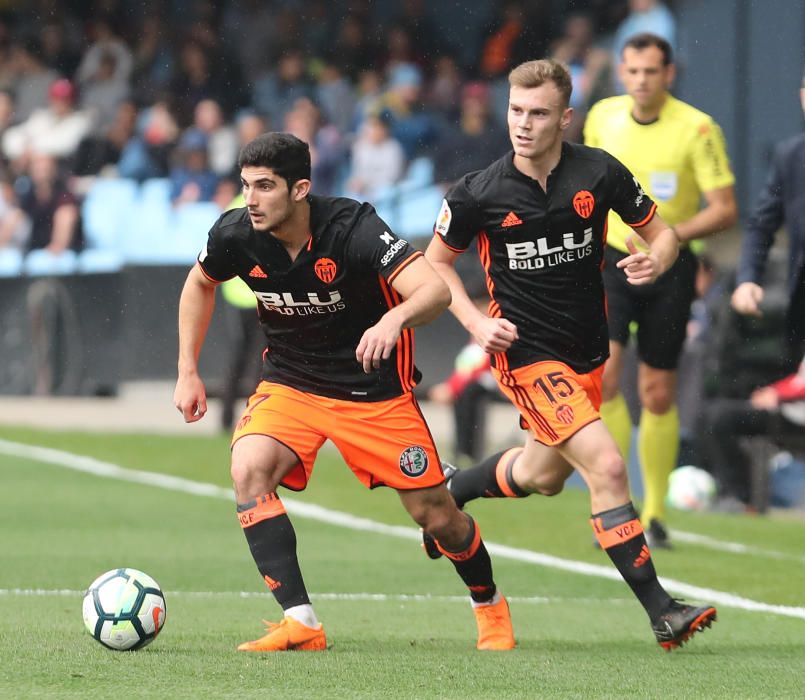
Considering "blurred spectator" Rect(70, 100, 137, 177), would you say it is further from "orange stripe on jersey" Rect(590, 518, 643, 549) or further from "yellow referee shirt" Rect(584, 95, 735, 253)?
"orange stripe on jersey" Rect(590, 518, 643, 549)

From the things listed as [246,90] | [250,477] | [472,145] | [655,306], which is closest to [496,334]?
[250,477]

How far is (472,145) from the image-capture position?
1759 centimetres

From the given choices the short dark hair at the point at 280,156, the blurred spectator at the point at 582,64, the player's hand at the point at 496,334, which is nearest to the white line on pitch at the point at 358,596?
the player's hand at the point at 496,334

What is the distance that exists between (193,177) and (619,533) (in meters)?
14.6

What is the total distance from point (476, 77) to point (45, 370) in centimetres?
634

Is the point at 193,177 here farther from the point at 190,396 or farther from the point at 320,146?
the point at 190,396

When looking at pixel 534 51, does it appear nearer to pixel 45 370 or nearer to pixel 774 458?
pixel 45 370

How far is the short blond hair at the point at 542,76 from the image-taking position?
6188mm

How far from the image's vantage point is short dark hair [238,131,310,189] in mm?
5695

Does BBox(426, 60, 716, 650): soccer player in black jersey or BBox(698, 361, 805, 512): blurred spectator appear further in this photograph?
BBox(698, 361, 805, 512): blurred spectator

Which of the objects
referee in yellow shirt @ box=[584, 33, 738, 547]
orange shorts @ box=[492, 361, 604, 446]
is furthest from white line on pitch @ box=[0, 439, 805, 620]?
orange shorts @ box=[492, 361, 604, 446]

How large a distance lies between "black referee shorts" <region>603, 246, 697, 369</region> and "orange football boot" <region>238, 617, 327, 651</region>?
10.8ft

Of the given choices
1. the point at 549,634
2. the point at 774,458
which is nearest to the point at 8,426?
the point at 774,458

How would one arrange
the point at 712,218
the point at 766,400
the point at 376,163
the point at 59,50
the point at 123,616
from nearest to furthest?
the point at 123,616 < the point at 712,218 < the point at 766,400 < the point at 376,163 < the point at 59,50
